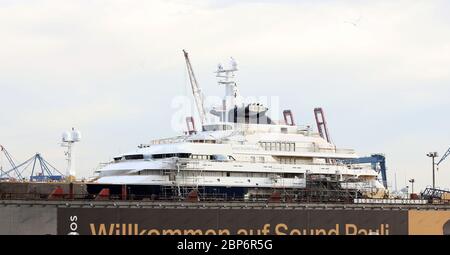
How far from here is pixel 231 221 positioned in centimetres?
5856

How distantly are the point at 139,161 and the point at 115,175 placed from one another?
2223 millimetres

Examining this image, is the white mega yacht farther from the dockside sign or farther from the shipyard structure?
the dockside sign

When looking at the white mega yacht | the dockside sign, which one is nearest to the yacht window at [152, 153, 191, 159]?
the white mega yacht

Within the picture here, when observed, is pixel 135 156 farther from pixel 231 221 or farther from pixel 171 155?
pixel 231 221

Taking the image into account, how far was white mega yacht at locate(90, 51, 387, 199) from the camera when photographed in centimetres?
6431

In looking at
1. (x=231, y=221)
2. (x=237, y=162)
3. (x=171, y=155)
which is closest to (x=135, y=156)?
(x=171, y=155)

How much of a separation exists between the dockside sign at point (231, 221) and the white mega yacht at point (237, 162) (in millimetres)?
5487

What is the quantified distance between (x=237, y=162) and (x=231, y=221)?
8.57 metres

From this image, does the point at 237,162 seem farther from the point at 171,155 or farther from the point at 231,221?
the point at 231,221

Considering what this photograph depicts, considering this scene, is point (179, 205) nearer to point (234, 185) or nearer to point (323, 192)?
A: point (234, 185)

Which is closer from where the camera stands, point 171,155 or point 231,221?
point 231,221

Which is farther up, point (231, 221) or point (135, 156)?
point (135, 156)

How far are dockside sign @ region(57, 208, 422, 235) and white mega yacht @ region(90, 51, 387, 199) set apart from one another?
549 centimetres

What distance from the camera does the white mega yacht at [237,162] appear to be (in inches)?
2532
